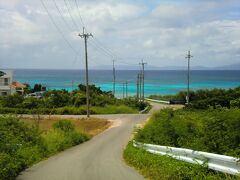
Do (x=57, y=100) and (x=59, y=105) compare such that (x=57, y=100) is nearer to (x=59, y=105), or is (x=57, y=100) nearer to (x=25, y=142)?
(x=59, y=105)

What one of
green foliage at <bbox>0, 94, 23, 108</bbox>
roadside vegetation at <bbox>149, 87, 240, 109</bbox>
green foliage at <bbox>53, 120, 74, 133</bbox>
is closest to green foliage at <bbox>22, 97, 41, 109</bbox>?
green foliage at <bbox>0, 94, 23, 108</bbox>

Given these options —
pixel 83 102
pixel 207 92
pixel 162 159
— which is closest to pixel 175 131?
pixel 162 159

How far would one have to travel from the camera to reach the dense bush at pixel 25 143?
1391 centimetres

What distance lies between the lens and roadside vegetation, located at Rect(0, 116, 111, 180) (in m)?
14.0

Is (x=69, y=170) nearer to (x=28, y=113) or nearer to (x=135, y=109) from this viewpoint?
(x=28, y=113)

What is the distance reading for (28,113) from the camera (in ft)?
219

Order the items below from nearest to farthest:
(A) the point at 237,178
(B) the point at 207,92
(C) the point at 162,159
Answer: (A) the point at 237,178 < (C) the point at 162,159 < (B) the point at 207,92

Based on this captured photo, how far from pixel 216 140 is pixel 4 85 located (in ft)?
281

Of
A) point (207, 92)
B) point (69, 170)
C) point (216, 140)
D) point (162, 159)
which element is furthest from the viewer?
point (207, 92)

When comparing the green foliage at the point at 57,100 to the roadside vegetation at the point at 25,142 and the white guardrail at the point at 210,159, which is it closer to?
the roadside vegetation at the point at 25,142

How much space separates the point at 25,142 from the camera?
71.3 ft

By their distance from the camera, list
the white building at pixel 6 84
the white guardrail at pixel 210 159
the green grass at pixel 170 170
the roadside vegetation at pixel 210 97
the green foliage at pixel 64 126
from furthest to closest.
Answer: the white building at pixel 6 84, the roadside vegetation at pixel 210 97, the green foliage at pixel 64 126, the green grass at pixel 170 170, the white guardrail at pixel 210 159

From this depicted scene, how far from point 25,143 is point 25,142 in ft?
1.52

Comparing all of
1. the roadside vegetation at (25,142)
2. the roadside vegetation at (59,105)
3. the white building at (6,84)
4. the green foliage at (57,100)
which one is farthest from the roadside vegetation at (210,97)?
the white building at (6,84)
